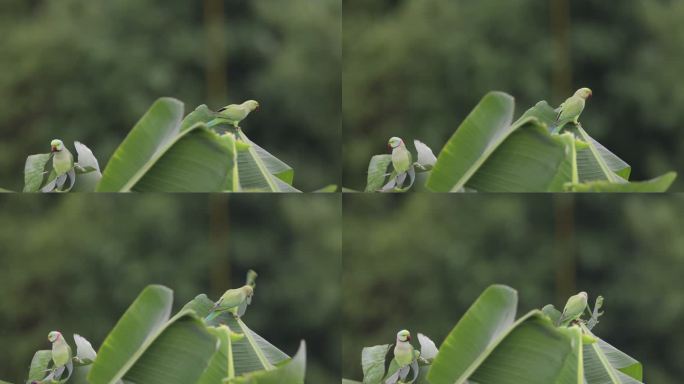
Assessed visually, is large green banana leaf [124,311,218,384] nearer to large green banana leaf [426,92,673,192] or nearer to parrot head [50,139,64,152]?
parrot head [50,139,64,152]

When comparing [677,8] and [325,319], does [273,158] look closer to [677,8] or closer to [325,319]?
[325,319]

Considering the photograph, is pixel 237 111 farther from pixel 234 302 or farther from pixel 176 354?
pixel 176 354

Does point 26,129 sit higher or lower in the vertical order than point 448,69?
lower

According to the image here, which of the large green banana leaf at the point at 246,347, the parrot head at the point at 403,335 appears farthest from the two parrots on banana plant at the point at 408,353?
the large green banana leaf at the point at 246,347

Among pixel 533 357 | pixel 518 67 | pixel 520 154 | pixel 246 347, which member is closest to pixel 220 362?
pixel 246 347

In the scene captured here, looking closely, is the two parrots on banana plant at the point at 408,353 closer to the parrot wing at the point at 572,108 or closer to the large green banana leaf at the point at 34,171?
the parrot wing at the point at 572,108

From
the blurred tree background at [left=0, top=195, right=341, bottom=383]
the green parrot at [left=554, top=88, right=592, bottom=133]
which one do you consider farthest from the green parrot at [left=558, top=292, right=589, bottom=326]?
the blurred tree background at [left=0, top=195, right=341, bottom=383]

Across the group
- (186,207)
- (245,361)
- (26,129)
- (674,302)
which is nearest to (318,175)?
(186,207)
